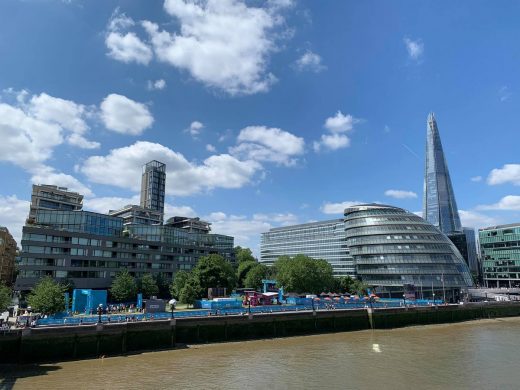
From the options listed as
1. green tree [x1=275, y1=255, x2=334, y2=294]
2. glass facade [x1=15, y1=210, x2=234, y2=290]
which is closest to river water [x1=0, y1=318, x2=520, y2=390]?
green tree [x1=275, y1=255, x2=334, y2=294]

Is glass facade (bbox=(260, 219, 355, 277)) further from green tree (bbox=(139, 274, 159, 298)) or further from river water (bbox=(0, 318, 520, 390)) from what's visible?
river water (bbox=(0, 318, 520, 390))

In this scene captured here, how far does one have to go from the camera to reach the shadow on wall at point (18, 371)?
31.2 metres

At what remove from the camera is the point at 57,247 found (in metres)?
82.0

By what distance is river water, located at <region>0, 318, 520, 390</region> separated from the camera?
30.7m

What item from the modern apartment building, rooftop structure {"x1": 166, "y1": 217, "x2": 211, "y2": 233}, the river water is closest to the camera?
the river water

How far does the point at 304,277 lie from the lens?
318ft

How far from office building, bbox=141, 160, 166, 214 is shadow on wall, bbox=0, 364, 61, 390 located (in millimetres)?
143396

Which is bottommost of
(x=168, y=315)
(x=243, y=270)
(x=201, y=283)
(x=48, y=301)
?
(x=168, y=315)

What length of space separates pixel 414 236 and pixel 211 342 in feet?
271

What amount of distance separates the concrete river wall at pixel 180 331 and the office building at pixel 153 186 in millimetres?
131498

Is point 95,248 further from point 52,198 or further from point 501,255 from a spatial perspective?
point 501,255

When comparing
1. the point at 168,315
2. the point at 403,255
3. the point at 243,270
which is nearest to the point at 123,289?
the point at 168,315

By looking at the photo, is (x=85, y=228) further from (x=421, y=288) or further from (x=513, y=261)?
(x=513, y=261)

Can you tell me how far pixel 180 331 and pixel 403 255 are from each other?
3223 inches
